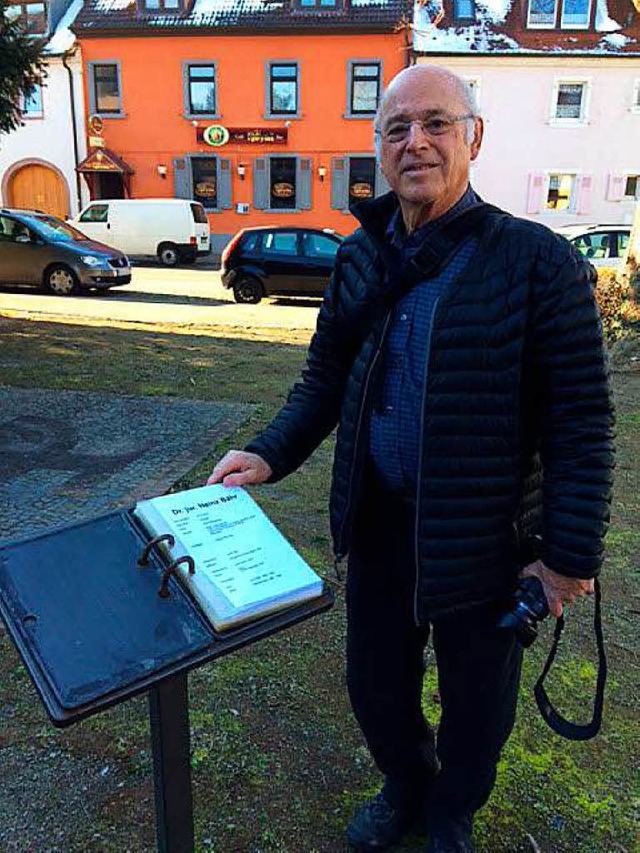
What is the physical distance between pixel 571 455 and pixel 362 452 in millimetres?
515

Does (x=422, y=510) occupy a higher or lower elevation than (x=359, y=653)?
higher

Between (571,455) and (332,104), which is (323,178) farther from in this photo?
(571,455)

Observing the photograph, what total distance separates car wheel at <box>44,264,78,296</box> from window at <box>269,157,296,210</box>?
1409 centimetres

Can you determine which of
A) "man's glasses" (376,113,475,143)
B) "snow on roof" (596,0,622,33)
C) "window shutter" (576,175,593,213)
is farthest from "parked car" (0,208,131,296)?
"snow on roof" (596,0,622,33)

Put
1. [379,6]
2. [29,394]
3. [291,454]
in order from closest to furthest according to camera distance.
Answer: [291,454] < [29,394] < [379,6]

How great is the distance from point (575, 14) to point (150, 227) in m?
16.8

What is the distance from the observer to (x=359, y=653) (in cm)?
215

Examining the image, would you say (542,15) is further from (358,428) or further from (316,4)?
(358,428)

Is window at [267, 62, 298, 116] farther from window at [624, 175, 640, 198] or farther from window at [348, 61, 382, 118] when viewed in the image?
window at [624, 175, 640, 198]

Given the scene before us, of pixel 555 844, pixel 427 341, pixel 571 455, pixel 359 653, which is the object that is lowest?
pixel 555 844

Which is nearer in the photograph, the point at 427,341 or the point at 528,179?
the point at 427,341

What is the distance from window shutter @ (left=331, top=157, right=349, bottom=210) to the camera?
26.4 m

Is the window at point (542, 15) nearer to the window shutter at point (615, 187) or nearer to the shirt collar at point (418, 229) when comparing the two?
the window shutter at point (615, 187)

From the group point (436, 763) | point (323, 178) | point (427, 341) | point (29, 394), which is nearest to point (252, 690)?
point (436, 763)
